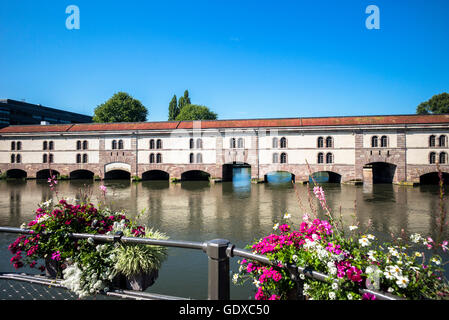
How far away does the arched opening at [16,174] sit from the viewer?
1572 inches

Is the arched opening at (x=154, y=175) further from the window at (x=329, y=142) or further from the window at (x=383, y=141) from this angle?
the window at (x=383, y=141)

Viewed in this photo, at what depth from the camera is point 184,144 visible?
3438cm

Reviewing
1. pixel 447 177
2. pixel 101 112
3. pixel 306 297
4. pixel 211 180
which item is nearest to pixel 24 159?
pixel 101 112

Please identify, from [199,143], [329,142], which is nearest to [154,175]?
[199,143]

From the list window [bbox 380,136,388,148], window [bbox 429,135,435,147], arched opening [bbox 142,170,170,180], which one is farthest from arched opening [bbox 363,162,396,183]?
arched opening [bbox 142,170,170,180]

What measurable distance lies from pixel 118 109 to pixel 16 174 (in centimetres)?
2039

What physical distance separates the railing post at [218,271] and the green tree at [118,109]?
176 ft

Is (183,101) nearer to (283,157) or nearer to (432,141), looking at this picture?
(283,157)

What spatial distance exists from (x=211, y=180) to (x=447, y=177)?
93.9 ft

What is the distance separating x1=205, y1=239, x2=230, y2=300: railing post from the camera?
9.23ft

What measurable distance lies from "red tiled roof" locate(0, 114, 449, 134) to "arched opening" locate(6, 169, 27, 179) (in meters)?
6.30

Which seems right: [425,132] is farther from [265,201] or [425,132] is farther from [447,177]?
[265,201]

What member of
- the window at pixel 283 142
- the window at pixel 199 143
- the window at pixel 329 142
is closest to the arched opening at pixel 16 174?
the window at pixel 199 143

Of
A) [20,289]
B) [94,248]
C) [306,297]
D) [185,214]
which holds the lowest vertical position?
[185,214]
